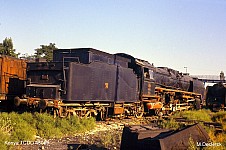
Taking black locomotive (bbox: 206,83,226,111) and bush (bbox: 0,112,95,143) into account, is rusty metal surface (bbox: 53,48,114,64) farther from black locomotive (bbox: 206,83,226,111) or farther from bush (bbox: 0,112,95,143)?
black locomotive (bbox: 206,83,226,111)

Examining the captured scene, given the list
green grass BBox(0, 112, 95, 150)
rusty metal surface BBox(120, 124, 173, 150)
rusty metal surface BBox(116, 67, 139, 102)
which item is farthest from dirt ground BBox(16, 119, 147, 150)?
rusty metal surface BBox(116, 67, 139, 102)

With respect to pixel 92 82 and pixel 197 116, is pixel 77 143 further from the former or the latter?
pixel 197 116

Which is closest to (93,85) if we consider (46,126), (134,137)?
(46,126)

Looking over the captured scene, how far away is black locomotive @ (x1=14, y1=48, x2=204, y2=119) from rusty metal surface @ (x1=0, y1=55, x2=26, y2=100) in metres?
2.63

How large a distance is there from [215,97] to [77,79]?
1877 cm

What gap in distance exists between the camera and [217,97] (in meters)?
27.0

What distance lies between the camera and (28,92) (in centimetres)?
1232

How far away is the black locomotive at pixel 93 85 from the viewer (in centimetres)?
1205

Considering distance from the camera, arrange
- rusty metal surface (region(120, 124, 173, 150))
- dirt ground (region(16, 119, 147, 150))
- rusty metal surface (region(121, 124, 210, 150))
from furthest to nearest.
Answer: dirt ground (region(16, 119, 147, 150)) < rusty metal surface (region(120, 124, 173, 150)) < rusty metal surface (region(121, 124, 210, 150))

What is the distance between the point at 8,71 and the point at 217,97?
1954cm

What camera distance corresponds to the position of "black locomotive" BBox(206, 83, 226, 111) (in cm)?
2627

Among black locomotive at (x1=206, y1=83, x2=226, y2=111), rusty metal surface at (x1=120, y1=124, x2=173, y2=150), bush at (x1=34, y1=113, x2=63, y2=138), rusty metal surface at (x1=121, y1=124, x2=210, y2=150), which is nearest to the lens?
rusty metal surface at (x1=121, y1=124, x2=210, y2=150)

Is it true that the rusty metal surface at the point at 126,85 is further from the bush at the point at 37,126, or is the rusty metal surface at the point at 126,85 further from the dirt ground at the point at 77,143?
the dirt ground at the point at 77,143

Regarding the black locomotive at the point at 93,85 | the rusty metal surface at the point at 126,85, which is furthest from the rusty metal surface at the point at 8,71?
the rusty metal surface at the point at 126,85
